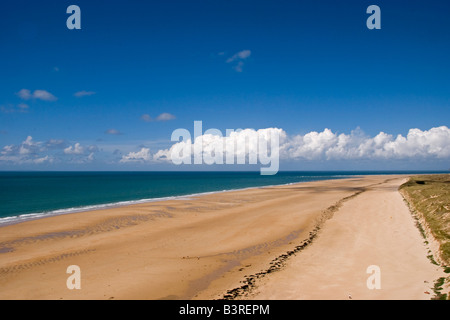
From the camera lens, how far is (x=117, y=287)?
11.9 meters

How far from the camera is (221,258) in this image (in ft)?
51.9

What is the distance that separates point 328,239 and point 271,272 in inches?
284

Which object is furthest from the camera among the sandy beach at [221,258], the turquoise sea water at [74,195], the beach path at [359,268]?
the turquoise sea water at [74,195]

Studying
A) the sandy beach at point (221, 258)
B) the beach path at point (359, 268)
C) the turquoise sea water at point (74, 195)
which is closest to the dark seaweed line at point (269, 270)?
the sandy beach at point (221, 258)

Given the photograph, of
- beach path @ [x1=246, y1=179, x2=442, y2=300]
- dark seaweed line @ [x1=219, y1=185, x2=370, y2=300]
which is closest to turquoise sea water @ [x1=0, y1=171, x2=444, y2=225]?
dark seaweed line @ [x1=219, y1=185, x2=370, y2=300]

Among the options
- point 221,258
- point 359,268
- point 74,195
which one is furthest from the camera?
point 74,195

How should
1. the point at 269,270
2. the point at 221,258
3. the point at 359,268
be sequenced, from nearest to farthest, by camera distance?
1. the point at 359,268
2. the point at 269,270
3. the point at 221,258

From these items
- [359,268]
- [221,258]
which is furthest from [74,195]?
[359,268]

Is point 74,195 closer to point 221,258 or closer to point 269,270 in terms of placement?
point 221,258

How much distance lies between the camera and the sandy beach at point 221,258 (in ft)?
37.0

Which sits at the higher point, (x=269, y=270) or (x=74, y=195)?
(x=269, y=270)

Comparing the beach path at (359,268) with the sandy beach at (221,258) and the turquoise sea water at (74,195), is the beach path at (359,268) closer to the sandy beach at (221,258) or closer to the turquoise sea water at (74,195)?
the sandy beach at (221,258)

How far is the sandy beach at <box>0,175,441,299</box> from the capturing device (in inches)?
444
